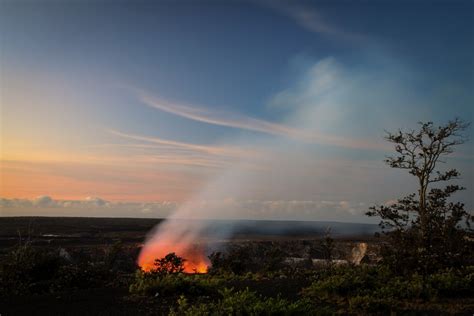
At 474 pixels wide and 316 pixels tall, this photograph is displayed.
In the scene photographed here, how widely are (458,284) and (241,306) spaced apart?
7.10m

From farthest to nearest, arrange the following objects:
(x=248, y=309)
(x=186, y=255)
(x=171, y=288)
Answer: (x=186, y=255) → (x=171, y=288) → (x=248, y=309)

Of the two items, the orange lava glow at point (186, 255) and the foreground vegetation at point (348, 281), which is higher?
the foreground vegetation at point (348, 281)

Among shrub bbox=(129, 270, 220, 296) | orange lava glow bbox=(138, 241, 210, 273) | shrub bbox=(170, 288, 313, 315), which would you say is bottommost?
orange lava glow bbox=(138, 241, 210, 273)

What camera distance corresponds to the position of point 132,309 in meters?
9.17

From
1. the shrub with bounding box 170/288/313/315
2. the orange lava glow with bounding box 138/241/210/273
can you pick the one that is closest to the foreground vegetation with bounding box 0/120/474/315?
the shrub with bounding box 170/288/313/315

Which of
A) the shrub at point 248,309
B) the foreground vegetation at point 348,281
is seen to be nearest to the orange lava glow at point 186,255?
the foreground vegetation at point 348,281

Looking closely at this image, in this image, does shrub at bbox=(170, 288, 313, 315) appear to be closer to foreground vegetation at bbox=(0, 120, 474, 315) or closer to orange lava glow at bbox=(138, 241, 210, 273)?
foreground vegetation at bbox=(0, 120, 474, 315)

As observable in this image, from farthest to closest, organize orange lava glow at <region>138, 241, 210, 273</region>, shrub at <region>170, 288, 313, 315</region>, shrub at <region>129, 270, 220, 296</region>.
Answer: orange lava glow at <region>138, 241, 210, 273</region> < shrub at <region>129, 270, 220, 296</region> < shrub at <region>170, 288, 313, 315</region>

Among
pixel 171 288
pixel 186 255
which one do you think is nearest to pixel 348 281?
pixel 171 288

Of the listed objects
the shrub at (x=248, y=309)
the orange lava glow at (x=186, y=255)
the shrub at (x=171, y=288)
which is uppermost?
the shrub at (x=248, y=309)

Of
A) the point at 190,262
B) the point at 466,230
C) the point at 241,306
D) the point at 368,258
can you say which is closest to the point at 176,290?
the point at 241,306

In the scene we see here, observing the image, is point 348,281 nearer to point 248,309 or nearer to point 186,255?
point 248,309

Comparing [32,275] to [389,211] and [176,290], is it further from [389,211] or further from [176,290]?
[389,211]

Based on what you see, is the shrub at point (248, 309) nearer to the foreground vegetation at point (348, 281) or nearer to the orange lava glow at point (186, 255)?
the foreground vegetation at point (348, 281)
